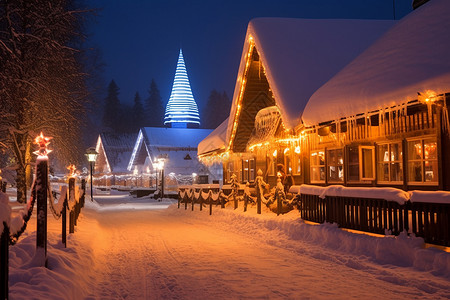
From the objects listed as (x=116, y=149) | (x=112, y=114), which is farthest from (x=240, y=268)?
(x=112, y=114)

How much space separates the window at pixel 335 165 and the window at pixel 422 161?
3.67 m

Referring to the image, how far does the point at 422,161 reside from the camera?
544 inches

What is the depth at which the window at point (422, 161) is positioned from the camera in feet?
44.4

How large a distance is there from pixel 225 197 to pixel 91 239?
430 inches

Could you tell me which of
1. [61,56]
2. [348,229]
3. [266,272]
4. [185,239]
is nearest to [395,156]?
[348,229]

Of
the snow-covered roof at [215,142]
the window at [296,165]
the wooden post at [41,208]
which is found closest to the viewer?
the wooden post at [41,208]

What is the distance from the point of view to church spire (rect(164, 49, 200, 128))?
242 feet

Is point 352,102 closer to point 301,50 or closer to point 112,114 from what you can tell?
point 301,50

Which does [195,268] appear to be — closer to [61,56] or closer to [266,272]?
[266,272]

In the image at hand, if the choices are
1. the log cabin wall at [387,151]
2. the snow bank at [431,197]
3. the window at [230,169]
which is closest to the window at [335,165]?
the log cabin wall at [387,151]

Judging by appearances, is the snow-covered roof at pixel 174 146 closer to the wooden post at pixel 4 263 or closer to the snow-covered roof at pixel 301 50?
the snow-covered roof at pixel 301 50

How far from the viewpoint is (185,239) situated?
13.3 metres

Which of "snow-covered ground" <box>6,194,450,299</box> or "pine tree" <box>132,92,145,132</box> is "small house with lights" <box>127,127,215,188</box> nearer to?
"snow-covered ground" <box>6,194,450,299</box>

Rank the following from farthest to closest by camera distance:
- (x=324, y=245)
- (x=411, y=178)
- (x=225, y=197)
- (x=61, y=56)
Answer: (x=225, y=197) → (x=61, y=56) → (x=411, y=178) → (x=324, y=245)
